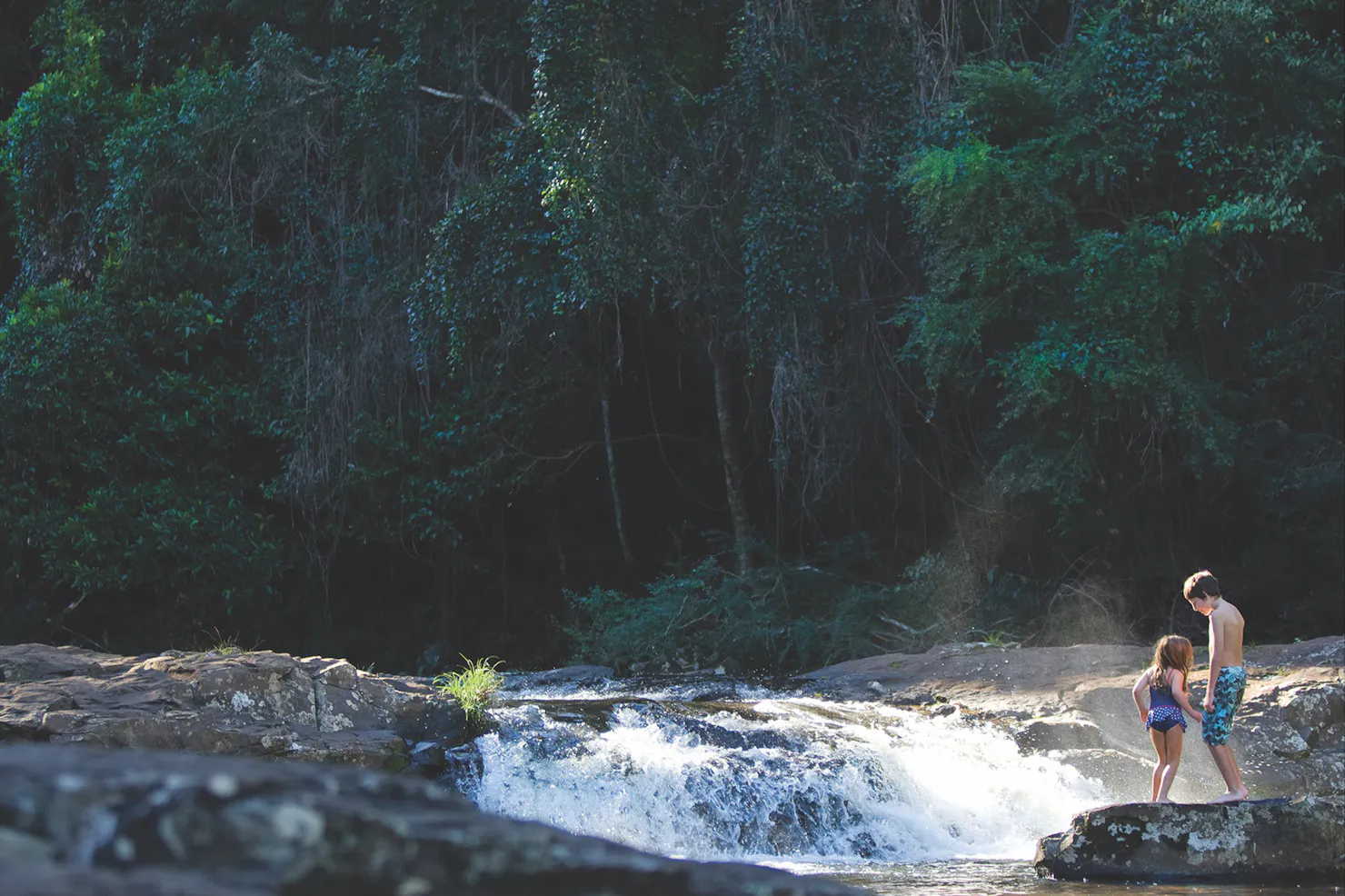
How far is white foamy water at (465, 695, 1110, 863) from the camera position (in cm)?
829

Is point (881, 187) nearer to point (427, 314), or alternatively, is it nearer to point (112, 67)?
point (427, 314)

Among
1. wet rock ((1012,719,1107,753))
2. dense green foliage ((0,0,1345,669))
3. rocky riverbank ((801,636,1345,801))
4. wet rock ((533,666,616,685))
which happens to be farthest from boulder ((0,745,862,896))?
dense green foliage ((0,0,1345,669))

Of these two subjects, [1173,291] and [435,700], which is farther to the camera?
[1173,291]

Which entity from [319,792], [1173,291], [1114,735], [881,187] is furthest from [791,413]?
[319,792]

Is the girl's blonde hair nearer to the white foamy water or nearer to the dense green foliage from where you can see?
the white foamy water

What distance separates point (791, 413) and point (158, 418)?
8156 millimetres

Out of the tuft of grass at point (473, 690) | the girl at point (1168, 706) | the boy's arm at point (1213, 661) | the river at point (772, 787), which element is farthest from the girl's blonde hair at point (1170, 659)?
the tuft of grass at point (473, 690)

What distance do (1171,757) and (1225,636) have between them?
78 cm

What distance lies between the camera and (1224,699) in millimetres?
7629

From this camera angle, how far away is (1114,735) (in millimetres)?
9836

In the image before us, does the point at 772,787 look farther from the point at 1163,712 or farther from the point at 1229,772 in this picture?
the point at 1229,772

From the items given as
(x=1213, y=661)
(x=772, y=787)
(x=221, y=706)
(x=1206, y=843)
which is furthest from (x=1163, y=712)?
(x=221, y=706)

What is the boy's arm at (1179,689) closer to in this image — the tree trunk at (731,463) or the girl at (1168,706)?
the girl at (1168,706)

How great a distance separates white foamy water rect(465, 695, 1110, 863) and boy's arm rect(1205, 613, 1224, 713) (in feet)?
4.63
